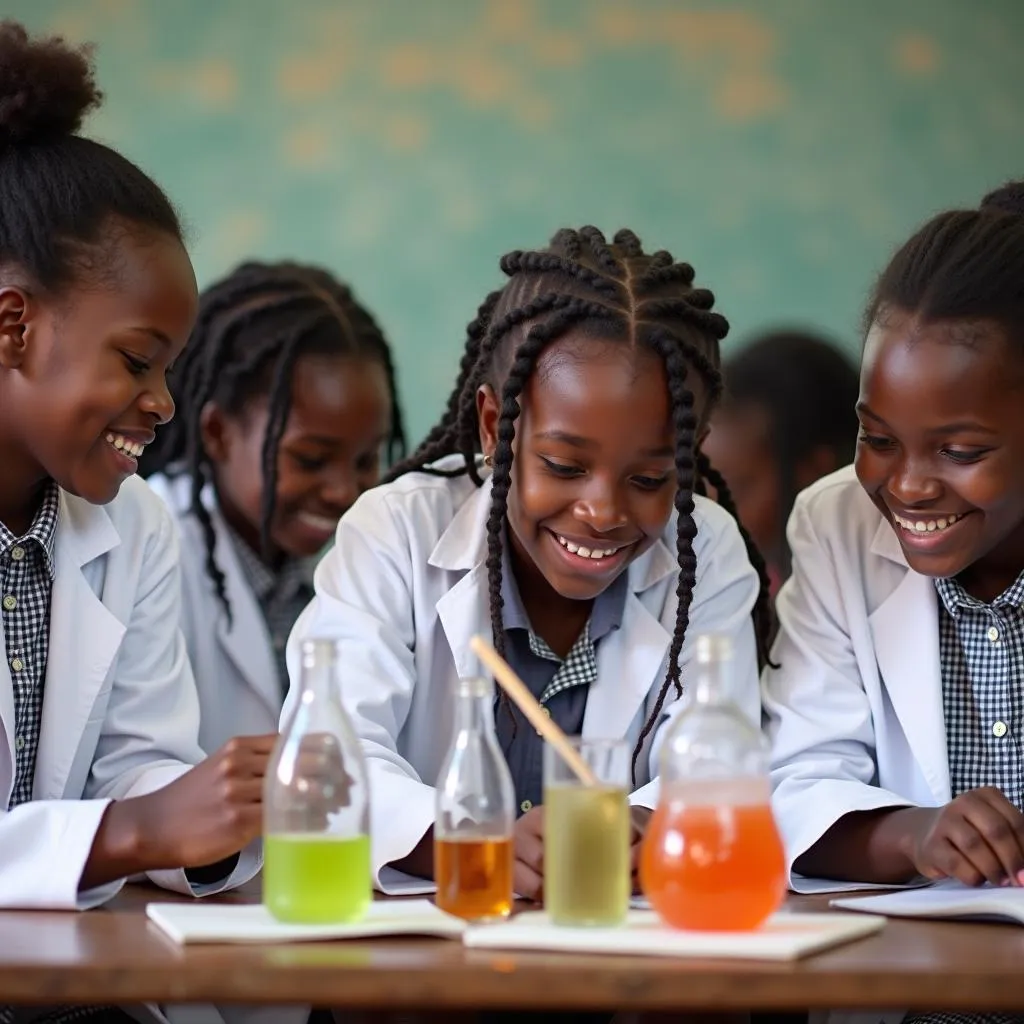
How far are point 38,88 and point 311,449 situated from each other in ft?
3.40

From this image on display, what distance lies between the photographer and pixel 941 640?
6.31 feet

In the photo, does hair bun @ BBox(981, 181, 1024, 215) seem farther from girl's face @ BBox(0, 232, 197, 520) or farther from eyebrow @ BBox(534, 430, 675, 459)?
girl's face @ BBox(0, 232, 197, 520)

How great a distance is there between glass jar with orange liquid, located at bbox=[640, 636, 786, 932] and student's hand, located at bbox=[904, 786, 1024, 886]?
1.21 feet

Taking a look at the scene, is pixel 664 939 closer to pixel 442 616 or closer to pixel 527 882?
pixel 527 882

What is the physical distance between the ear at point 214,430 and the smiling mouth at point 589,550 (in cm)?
112

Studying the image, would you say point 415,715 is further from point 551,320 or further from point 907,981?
point 907,981

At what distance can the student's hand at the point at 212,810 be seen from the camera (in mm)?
1375

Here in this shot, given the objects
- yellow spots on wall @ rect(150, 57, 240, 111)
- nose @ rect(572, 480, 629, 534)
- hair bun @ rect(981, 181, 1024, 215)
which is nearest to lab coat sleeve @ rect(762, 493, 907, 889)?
nose @ rect(572, 480, 629, 534)

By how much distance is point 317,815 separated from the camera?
1174 millimetres

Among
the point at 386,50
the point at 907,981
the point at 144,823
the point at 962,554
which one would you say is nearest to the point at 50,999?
the point at 144,823

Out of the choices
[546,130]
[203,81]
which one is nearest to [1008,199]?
[546,130]

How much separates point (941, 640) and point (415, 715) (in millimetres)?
638

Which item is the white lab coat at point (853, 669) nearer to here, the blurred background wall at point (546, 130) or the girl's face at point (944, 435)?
the girl's face at point (944, 435)

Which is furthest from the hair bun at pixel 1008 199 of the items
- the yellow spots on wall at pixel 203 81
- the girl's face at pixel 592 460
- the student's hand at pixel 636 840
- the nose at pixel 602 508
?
the yellow spots on wall at pixel 203 81
